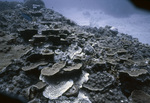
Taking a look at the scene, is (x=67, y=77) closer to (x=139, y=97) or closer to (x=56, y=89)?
(x=56, y=89)

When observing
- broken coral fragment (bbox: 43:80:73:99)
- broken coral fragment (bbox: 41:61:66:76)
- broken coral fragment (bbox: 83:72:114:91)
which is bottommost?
broken coral fragment (bbox: 43:80:73:99)

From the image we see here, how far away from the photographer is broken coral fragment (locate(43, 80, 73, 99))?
282 centimetres

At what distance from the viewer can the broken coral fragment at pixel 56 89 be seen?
111 inches

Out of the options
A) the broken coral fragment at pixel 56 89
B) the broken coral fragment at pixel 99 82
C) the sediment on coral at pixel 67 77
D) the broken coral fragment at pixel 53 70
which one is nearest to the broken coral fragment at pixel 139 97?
the sediment on coral at pixel 67 77

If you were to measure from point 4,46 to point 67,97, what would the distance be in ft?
16.1

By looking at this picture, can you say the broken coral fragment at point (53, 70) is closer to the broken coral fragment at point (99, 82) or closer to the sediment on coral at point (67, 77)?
the sediment on coral at point (67, 77)

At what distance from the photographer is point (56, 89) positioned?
9.84 ft

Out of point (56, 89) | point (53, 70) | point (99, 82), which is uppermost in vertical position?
point (53, 70)

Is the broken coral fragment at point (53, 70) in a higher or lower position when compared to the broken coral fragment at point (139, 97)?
higher

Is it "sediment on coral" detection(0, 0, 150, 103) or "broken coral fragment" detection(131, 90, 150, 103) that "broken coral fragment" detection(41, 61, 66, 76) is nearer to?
"sediment on coral" detection(0, 0, 150, 103)

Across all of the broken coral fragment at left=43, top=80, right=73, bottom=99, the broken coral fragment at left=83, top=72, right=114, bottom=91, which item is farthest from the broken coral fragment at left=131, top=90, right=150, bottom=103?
the broken coral fragment at left=43, top=80, right=73, bottom=99

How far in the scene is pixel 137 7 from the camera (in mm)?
1578

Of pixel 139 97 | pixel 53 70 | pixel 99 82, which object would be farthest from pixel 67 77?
A: pixel 139 97

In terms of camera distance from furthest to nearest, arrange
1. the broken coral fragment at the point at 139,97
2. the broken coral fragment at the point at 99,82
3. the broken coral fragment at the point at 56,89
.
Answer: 1. the broken coral fragment at the point at 99,82
2. the broken coral fragment at the point at 139,97
3. the broken coral fragment at the point at 56,89
